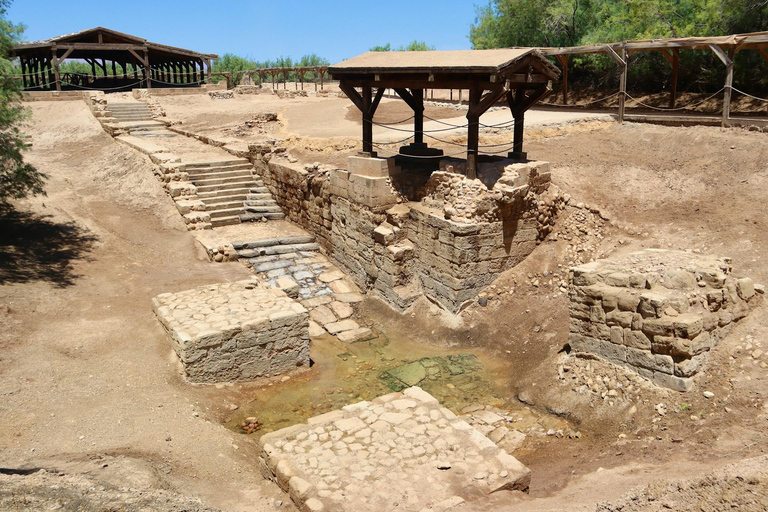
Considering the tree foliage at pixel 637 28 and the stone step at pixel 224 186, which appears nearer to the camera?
the stone step at pixel 224 186

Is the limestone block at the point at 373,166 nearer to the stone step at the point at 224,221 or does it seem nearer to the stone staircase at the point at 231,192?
the stone staircase at the point at 231,192

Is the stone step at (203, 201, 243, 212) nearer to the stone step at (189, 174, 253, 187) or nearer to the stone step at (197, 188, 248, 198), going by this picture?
the stone step at (197, 188, 248, 198)

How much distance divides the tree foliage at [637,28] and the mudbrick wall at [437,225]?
11.1 metres

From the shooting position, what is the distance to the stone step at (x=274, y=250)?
1245cm

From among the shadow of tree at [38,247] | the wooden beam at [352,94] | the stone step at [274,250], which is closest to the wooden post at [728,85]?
the wooden beam at [352,94]

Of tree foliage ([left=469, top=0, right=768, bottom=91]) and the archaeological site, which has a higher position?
tree foliage ([left=469, top=0, right=768, bottom=91])

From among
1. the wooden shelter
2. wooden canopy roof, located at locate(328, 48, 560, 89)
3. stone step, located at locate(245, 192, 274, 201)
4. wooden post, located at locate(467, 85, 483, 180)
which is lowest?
stone step, located at locate(245, 192, 274, 201)

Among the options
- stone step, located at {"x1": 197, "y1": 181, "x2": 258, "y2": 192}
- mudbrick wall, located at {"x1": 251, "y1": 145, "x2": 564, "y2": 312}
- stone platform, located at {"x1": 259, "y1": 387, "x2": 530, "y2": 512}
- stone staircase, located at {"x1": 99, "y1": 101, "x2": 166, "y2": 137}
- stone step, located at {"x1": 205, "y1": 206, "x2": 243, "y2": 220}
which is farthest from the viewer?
stone staircase, located at {"x1": 99, "y1": 101, "x2": 166, "y2": 137}

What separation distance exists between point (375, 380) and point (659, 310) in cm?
406

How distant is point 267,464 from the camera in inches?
230

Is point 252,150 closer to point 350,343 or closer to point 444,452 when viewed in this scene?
point 350,343

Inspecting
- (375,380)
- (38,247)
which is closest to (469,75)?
(375,380)

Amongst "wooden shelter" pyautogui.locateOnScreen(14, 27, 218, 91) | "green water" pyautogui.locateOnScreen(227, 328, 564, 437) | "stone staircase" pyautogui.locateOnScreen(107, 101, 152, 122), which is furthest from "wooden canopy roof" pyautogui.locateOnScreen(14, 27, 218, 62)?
"green water" pyautogui.locateOnScreen(227, 328, 564, 437)

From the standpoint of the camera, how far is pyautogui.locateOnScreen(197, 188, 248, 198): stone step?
47.0 ft
